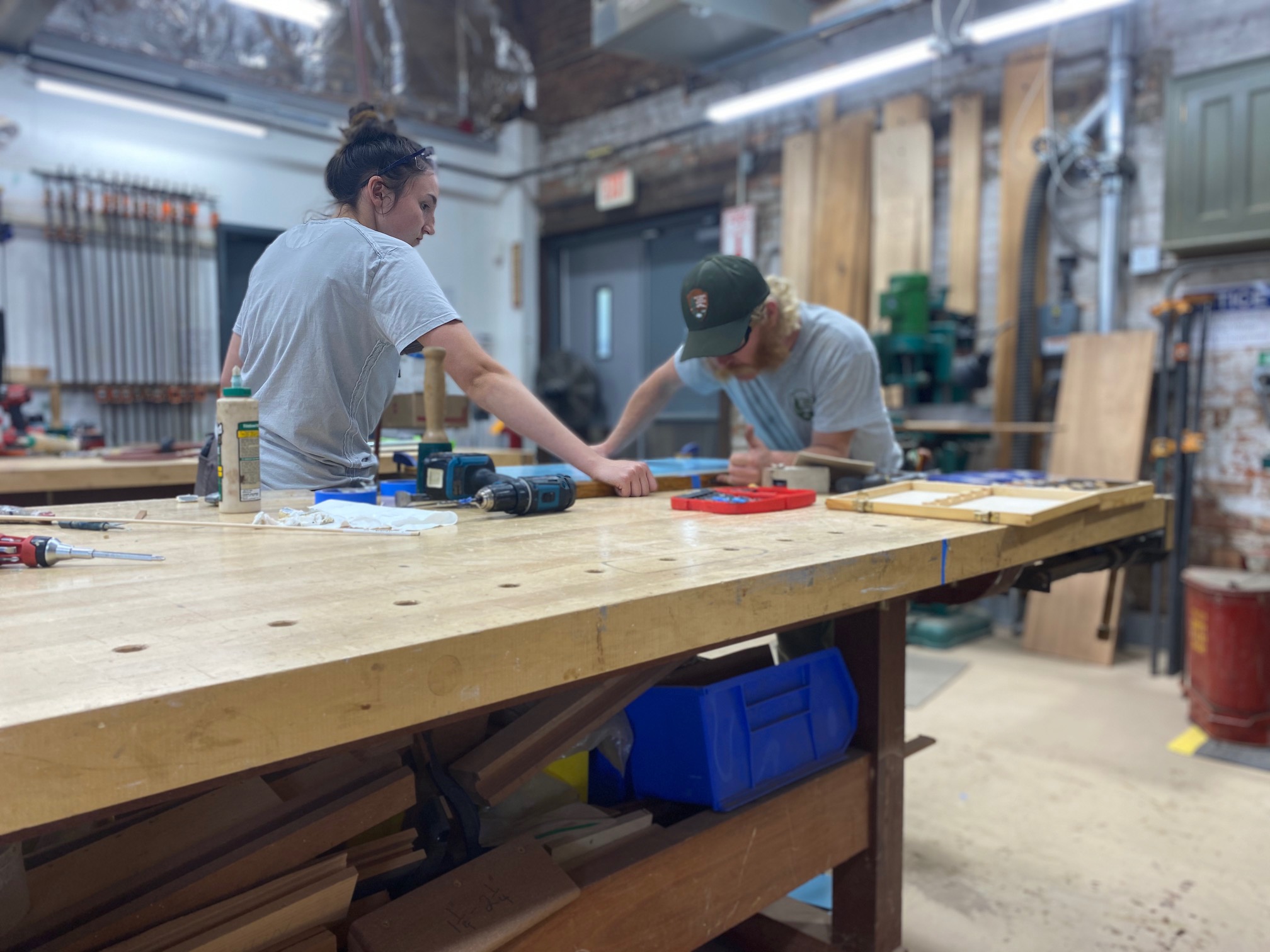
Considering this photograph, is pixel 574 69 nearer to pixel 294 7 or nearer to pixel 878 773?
pixel 294 7

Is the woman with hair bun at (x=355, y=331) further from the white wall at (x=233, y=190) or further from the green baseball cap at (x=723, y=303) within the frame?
the white wall at (x=233, y=190)

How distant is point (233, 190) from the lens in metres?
5.38

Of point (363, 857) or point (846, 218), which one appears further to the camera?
point (846, 218)

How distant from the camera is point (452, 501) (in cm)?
145

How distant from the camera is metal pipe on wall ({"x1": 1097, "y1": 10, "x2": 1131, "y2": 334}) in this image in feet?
12.4

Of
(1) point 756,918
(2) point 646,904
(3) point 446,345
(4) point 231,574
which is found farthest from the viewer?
(1) point 756,918

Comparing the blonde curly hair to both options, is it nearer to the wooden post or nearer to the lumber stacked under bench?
the wooden post

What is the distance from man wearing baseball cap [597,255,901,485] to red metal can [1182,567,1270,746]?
4.65 ft

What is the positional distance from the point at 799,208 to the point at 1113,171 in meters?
1.72

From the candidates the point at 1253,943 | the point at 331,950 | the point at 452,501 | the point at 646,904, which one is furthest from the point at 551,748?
the point at 1253,943

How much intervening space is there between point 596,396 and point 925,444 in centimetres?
281

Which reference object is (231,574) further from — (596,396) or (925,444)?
(596,396)

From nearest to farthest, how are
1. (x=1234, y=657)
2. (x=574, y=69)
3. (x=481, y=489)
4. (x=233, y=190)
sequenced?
(x=481, y=489) → (x=1234, y=657) → (x=233, y=190) → (x=574, y=69)

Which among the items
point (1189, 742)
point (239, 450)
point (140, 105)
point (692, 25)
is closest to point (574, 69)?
point (692, 25)
